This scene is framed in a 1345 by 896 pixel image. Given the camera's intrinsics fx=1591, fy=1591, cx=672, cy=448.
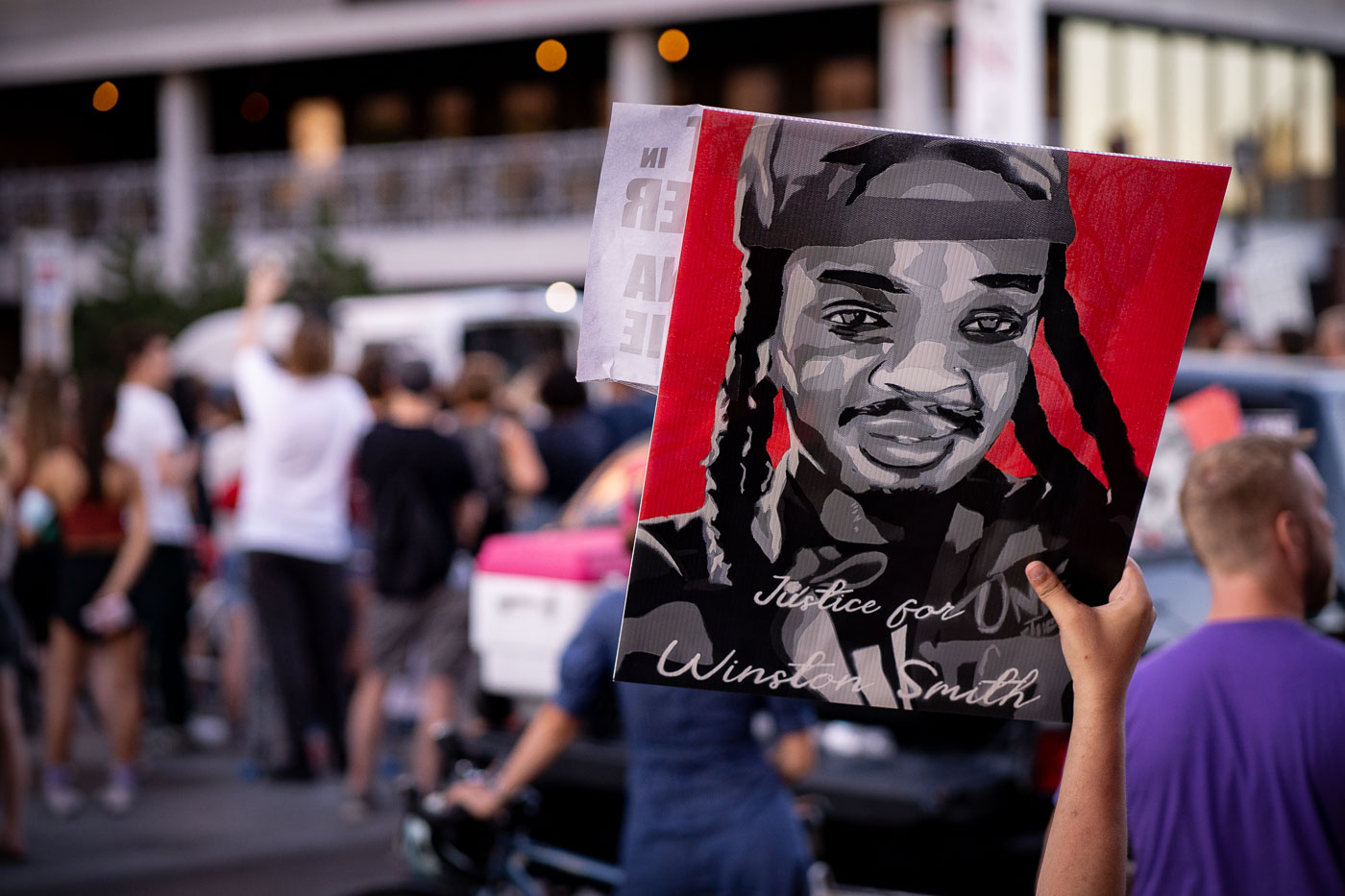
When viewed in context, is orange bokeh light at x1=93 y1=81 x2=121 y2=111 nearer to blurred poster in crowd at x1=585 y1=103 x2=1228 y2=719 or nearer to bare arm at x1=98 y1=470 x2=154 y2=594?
bare arm at x1=98 y1=470 x2=154 y2=594

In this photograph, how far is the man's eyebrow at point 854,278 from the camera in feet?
5.96

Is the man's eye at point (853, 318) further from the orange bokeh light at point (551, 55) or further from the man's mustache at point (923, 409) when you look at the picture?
the orange bokeh light at point (551, 55)

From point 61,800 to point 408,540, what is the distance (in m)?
2.21

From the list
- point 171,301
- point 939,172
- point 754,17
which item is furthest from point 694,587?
point 754,17

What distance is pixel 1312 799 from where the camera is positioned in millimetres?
2510

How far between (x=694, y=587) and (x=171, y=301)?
2370 cm

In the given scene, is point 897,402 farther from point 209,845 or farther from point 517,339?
point 517,339

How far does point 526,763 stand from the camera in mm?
3773

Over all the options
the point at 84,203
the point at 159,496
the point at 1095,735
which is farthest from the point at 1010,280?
the point at 84,203

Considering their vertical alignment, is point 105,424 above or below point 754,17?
below

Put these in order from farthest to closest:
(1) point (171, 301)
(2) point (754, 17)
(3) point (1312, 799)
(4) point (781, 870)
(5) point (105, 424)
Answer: (2) point (754, 17), (1) point (171, 301), (5) point (105, 424), (4) point (781, 870), (3) point (1312, 799)

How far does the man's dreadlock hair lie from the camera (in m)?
1.77

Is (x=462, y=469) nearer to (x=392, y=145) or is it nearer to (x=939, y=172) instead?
(x=939, y=172)

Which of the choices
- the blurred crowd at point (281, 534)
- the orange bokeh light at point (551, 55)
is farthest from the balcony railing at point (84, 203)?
the blurred crowd at point (281, 534)
